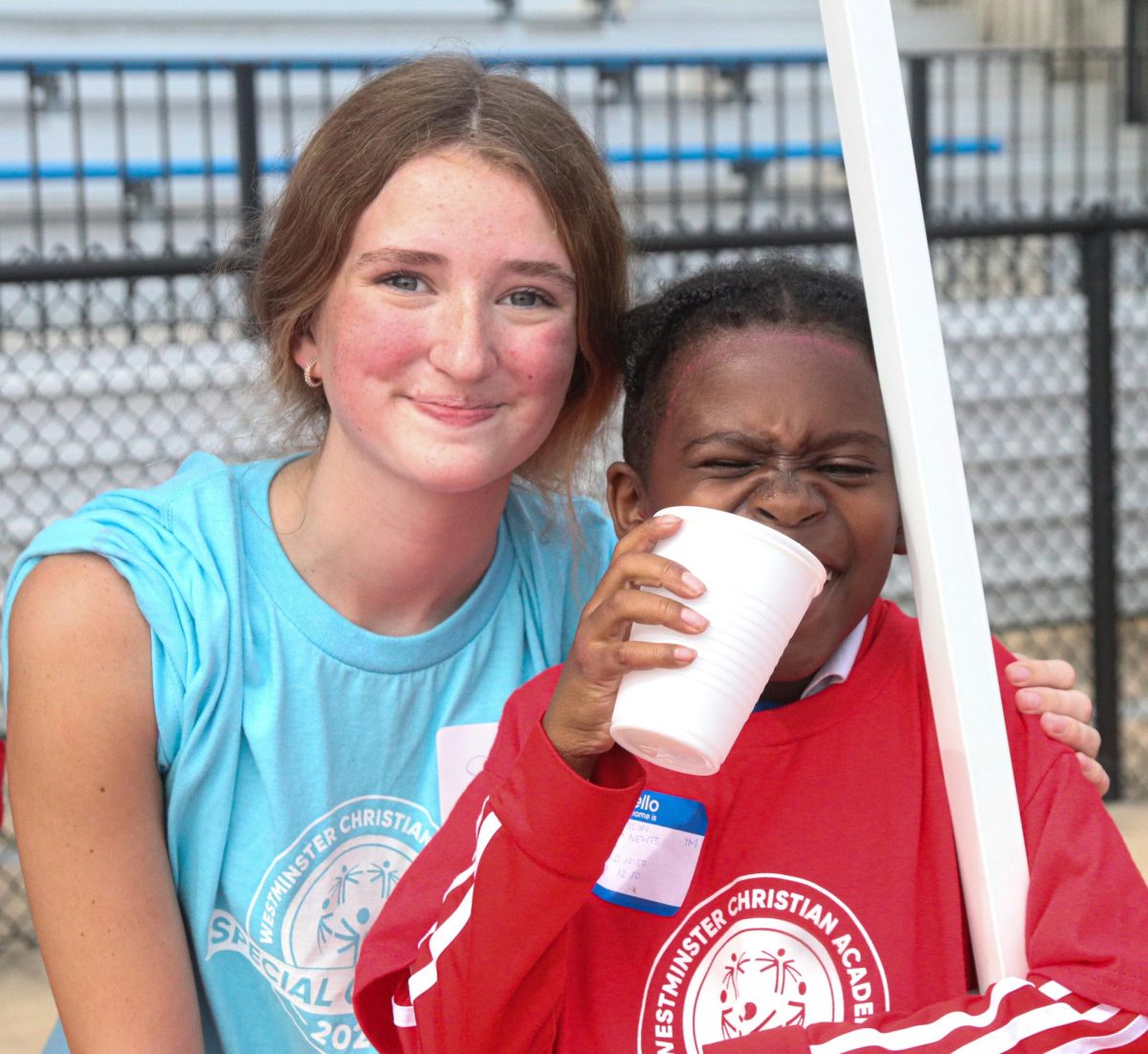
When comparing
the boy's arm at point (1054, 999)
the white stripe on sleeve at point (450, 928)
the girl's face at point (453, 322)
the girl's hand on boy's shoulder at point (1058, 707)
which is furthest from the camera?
the girl's face at point (453, 322)

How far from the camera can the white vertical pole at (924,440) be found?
3.51 feet

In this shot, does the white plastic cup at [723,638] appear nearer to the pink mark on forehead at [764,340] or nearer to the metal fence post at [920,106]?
the pink mark on forehead at [764,340]

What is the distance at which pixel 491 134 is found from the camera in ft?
5.87

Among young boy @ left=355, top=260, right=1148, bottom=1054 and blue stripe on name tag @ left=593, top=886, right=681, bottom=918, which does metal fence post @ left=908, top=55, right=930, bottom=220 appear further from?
blue stripe on name tag @ left=593, top=886, right=681, bottom=918

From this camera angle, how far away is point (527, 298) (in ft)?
5.74

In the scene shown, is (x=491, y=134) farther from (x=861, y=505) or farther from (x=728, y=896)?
(x=728, y=896)

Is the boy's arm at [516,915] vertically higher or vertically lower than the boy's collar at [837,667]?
lower

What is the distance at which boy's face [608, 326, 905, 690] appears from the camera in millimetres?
1404

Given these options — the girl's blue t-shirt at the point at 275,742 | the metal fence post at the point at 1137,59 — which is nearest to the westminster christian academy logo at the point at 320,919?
the girl's blue t-shirt at the point at 275,742

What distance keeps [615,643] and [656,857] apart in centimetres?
31

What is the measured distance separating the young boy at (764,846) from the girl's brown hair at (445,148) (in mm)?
289

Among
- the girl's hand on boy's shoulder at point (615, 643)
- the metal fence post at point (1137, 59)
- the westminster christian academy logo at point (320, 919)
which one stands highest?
the metal fence post at point (1137, 59)

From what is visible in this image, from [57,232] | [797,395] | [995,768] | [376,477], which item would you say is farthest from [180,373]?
[995,768]

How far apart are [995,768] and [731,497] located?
0.38 m
